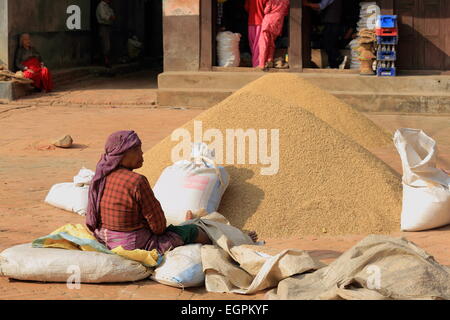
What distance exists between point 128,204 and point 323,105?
14.9ft

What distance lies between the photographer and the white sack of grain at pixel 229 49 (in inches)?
513

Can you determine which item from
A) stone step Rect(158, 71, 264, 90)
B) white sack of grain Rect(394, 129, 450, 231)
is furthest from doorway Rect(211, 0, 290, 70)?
white sack of grain Rect(394, 129, 450, 231)

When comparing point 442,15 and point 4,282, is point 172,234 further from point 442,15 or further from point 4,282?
point 442,15

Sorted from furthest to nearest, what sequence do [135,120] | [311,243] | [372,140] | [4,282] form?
[135,120]
[372,140]
[311,243]
[4,282]

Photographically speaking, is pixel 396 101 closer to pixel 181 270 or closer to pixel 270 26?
pixel 270 26

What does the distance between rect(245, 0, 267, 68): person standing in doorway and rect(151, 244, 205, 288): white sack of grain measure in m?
8.22

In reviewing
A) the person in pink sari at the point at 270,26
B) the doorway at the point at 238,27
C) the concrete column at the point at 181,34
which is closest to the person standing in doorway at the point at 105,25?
the doorway at the point at 238,27

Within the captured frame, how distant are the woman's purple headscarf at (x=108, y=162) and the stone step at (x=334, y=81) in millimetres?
7416

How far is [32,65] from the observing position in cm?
1378

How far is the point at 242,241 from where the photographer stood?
18.0 ft

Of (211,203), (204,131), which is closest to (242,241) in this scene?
(211,203)

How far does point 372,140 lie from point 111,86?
6.78 metres

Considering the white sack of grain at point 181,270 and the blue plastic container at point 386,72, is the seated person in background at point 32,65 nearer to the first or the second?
the blue plastic container at point 386,72

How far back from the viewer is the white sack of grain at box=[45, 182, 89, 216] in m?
6.83
